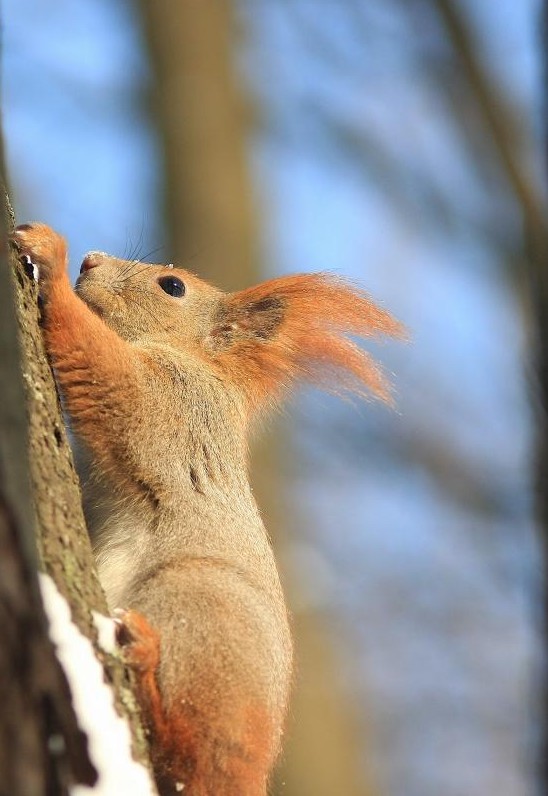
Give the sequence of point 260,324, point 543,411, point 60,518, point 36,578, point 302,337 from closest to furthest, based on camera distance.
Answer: point 36,578 → point 60,518 → point 543,411 → point 302,337 → point 260,324

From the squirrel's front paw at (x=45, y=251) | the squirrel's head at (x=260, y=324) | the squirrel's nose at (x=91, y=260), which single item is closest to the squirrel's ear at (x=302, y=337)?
the squirrel's head at (x=260, y=324)

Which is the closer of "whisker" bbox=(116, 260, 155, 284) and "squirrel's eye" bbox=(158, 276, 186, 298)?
"whisker" bbox=(116, 260, 155, 284)

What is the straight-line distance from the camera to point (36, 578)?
2.16 metres

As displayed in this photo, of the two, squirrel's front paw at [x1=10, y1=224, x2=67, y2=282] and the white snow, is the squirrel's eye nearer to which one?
squirrel's front paw at [x1=10, y1=224, x2=67, y2=282]

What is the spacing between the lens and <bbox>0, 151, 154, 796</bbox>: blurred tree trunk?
1988mm

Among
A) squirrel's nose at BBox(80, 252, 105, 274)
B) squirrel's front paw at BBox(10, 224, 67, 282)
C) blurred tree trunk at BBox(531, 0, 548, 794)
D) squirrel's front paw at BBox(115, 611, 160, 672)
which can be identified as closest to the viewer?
blurred tree trunk at BBox(531, 0, 548, 794)

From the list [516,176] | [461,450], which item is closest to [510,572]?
[461,450]

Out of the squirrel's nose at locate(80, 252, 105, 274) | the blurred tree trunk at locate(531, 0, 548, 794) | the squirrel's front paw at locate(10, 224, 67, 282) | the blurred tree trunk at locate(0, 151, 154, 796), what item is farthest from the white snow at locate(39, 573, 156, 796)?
the squirrel's nose at locate(80, 252, 105, 274)

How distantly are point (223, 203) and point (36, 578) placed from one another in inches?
272

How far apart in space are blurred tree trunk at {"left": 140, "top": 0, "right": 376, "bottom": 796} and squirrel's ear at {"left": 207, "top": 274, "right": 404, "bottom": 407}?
313 centimetres

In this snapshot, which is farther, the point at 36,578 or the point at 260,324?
the point at 260,324

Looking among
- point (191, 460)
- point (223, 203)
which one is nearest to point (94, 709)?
point (191, 460)

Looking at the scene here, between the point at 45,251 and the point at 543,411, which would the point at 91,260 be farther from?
the point at 543,411

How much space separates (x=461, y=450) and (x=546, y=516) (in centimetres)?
776
